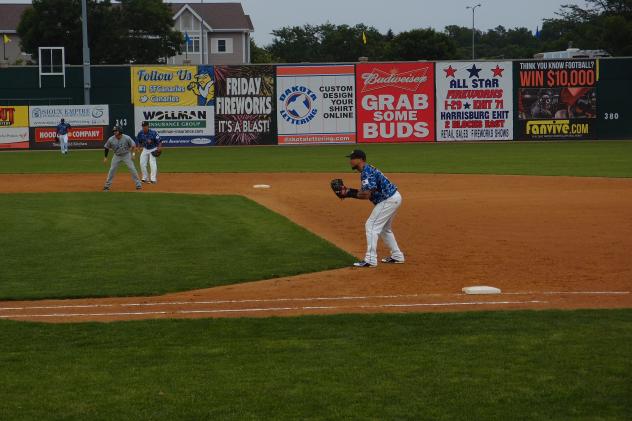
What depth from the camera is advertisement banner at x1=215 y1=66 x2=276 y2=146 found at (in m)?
56.0

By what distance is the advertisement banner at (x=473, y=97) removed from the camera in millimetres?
56656

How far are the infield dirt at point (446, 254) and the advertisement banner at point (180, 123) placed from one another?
80.1ft

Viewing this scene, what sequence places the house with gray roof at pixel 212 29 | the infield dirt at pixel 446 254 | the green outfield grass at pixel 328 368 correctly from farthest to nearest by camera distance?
the house with gray roof at pixel 212 29
the infield dirt at pixel 446 254
the green outfield grass at pixel 328 368

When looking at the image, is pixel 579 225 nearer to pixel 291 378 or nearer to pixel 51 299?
pixel 51 299

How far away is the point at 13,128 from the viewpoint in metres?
53.7

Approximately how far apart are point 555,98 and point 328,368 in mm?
Result: 50290

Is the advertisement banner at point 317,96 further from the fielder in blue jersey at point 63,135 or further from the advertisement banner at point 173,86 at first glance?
the fielder in blue jersey at point 63,135

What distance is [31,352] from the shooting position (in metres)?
9.93

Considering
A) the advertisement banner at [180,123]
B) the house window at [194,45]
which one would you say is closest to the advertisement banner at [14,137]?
the advertisement banner at [180,123]

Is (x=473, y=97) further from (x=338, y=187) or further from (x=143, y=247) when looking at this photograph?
(x=338, y=187)

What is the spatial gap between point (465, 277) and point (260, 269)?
11.0ft

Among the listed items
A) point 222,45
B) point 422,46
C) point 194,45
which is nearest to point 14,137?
point 422,46

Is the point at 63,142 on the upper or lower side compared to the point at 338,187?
upper

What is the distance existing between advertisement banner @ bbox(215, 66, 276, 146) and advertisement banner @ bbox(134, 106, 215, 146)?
0.59 m
